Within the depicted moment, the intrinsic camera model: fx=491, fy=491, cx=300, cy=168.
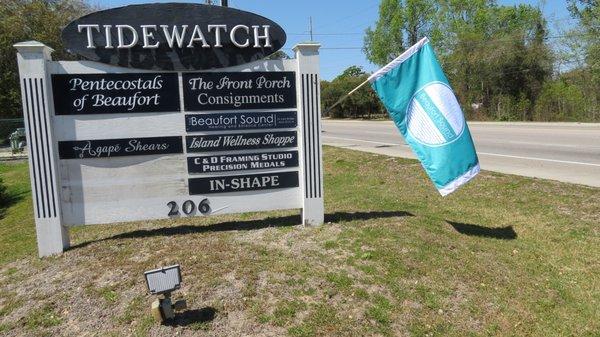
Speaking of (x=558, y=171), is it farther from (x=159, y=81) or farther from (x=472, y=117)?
(x=472, y=117)

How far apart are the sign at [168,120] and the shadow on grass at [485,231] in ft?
6.36

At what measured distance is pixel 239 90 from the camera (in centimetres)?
567

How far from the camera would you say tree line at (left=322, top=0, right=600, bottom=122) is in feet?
93.0

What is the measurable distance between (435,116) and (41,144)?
170 inches

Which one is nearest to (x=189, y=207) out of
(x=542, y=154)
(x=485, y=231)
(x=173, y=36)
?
(x=173, y=36)

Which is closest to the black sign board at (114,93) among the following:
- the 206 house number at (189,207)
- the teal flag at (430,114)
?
the 206 house number at (189,207)

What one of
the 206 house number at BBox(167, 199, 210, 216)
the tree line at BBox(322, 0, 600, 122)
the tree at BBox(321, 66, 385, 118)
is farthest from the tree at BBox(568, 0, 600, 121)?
the 206 house number at BBox(167, 199, 210, 216)

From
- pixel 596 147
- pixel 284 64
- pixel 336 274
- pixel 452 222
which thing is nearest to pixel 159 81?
pixel 284 64

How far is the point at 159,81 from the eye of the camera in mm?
5441

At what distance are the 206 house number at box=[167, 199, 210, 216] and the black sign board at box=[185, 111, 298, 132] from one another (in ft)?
2.77

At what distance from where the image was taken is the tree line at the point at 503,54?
93.0ft

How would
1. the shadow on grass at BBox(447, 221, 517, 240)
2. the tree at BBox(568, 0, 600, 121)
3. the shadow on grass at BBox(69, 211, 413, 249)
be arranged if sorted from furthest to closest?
the tree at BBox(568, 0, 600, 121)
the shadow on grass at BBox(447, 221, 517, 240)
the shadow on grass at BBox(69, 211, 413, 249)

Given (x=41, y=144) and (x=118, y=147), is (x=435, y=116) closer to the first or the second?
(x=118, y=147)

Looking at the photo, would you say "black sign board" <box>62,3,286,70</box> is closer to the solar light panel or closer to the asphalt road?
the solar light panel
